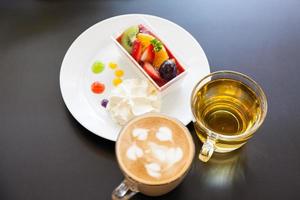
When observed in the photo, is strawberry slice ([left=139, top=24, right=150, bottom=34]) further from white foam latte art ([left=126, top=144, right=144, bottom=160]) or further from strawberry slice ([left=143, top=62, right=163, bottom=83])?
white foam latte art ([left=126, top=144, right=144, bottom=160])

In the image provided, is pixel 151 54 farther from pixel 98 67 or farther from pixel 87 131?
pixel 87 131

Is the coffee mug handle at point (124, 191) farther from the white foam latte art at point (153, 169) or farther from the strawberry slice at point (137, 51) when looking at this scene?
the strawberry slice at point (137, 51)

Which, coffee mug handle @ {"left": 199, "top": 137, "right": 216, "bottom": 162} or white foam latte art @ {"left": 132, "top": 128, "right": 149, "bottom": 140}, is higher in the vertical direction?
white foam latte art @ {"left": 132, "top": 128, "right": 149, "bottom": 140}

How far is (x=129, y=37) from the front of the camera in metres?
1.10

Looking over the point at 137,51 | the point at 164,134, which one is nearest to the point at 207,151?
the point at 164,134

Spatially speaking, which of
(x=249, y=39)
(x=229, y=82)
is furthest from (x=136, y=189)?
(x=249, y=39)

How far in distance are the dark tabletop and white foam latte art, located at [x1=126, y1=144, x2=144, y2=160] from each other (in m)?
0.11

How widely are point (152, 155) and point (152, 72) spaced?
0.89 feet

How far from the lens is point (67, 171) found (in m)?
0.95

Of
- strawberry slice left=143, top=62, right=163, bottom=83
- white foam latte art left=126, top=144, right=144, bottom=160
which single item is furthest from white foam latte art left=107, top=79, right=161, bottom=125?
white foam latte art left=126, top=144, right=144, bottom=160

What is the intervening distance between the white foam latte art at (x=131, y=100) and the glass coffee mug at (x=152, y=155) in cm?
9

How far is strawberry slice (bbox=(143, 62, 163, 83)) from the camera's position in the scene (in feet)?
3.43

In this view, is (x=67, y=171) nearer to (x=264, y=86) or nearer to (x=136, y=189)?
(x=136, y=189)

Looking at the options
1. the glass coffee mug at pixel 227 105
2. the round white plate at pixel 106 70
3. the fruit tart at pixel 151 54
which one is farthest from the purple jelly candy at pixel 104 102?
the glass coffee mug at pixel 227 105
